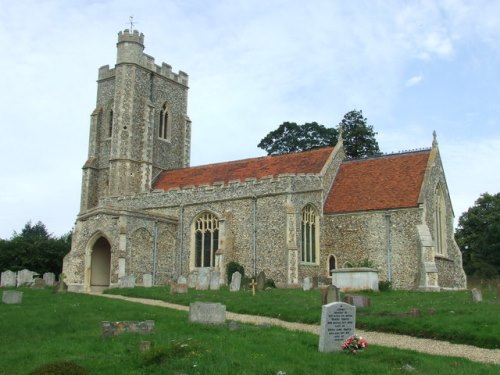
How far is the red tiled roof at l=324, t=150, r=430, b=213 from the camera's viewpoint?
1096 inches

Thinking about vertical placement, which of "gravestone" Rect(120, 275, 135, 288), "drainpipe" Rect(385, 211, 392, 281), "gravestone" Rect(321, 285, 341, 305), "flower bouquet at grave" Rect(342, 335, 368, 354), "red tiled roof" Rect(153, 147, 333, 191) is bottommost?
"flower bouquet at grave" Rect(342, 335, 368, 354)

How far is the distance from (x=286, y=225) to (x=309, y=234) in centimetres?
172

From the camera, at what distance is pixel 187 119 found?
41688mm

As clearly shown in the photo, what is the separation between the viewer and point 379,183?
29.6 m

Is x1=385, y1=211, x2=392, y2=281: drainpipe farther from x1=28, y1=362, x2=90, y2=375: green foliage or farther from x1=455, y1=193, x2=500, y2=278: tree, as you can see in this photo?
x1=28, y1=362, x2=90, y2=375: green foliage

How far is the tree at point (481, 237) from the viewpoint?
147 ft

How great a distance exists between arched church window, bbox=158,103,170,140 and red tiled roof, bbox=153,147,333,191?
3.41 metres

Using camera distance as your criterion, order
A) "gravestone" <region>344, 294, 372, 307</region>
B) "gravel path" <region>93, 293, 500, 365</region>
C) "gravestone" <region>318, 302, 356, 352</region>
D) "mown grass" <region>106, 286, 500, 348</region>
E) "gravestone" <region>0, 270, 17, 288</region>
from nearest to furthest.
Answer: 1. "gravestone" <region>318, 302, 356, 352</region>
2. "gravel path" <region>93, 293, 500, 365</region>
3. "mown grass" <region>106, 286, 500, 348</region>
4. "gravestone" <region>344, 294, 372, 307</region>
5. "gravestone" <region>0, 270, 17, 288</region>

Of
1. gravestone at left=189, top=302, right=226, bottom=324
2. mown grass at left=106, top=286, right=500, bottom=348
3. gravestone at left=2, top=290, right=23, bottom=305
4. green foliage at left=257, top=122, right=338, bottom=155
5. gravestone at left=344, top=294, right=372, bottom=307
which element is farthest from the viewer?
green foliage at left=257, top=122, right=338, bottom=155

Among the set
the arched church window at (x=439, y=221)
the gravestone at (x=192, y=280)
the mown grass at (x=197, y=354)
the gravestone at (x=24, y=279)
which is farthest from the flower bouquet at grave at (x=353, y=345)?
the gravestone at (x=24, y=279)

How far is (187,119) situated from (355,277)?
22.4m

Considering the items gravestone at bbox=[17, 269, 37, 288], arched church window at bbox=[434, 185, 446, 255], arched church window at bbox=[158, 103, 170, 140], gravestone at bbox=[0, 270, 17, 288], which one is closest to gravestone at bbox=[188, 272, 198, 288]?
gravestone at bbox=[17, 269, 37, 288]

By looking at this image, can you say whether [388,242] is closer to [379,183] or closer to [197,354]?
[379,183]

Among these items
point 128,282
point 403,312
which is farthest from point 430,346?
point 128,282
